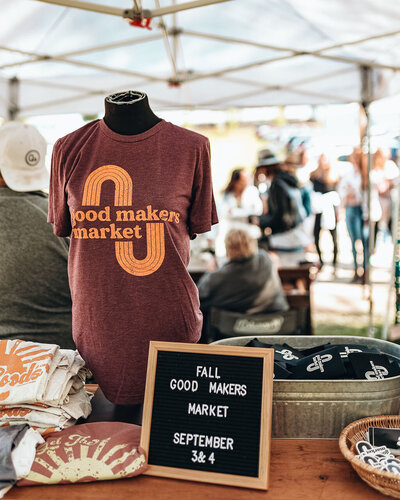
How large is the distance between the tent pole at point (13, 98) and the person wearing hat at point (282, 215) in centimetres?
229

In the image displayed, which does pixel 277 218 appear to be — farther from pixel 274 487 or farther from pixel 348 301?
pixel 274 487

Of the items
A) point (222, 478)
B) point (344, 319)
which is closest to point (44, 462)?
point (222, 478)

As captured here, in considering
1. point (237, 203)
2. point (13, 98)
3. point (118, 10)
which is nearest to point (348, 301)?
point (237, 203)

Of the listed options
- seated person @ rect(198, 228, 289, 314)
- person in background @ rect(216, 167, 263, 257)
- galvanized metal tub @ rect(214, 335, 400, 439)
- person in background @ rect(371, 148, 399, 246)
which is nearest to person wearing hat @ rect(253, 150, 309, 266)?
person in background @ rect(216, 167, 263, 257)

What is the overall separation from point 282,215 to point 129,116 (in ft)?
11.5

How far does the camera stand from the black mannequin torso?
1.24 m

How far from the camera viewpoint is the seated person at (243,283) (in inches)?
117

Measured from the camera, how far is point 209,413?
41.2 inches

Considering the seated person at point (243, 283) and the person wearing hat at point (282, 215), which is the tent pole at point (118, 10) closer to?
the seated person at point (243, 283)

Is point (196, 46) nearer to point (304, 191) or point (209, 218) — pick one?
point (209, 218)

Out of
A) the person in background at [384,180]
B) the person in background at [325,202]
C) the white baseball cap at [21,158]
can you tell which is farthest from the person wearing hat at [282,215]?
the person in background at [384,180]

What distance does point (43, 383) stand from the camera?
3.65ft

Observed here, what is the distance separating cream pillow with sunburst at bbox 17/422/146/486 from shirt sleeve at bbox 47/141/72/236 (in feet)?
1.70

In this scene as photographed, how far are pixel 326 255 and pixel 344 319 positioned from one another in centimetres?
483
